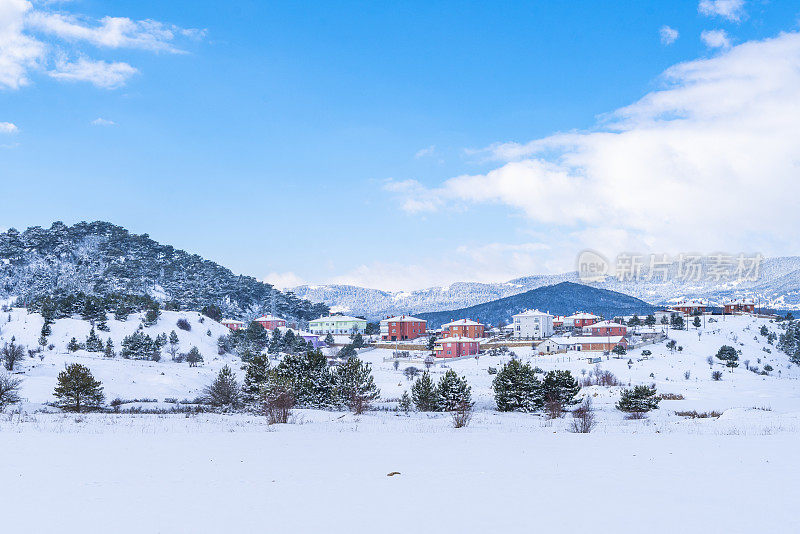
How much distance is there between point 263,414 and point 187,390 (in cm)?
2540

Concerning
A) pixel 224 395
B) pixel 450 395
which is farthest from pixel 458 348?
pixel 224 395

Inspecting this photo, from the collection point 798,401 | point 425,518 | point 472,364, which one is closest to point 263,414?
point 425,518

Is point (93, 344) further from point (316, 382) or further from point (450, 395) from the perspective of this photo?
point (450, 395)

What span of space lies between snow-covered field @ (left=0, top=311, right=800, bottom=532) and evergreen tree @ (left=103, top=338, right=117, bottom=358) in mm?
47805

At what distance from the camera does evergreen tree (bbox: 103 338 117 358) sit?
69312mm

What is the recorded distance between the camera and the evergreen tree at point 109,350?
69.3m

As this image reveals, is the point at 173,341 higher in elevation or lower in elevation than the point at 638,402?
higher

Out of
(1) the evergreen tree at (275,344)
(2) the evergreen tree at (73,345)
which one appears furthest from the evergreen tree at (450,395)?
(1) the evergreen tree at (275,344)

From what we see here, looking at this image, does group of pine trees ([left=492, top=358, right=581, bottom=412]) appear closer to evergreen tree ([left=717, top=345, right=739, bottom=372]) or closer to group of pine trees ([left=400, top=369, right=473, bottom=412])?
group of pine trees ([left=400, top=369, right=473, bottom=412])

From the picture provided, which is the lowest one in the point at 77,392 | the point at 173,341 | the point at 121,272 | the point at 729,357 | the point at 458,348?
the point at 729,357

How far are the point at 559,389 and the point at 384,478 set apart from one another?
1287 inches

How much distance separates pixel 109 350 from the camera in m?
70.2

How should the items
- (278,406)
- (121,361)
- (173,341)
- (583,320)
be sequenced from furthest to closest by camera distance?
(583,320), (173,341), (121,361), (278,406)

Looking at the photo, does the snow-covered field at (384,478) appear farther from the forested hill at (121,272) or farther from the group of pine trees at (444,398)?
the forested hill at (121,272)
